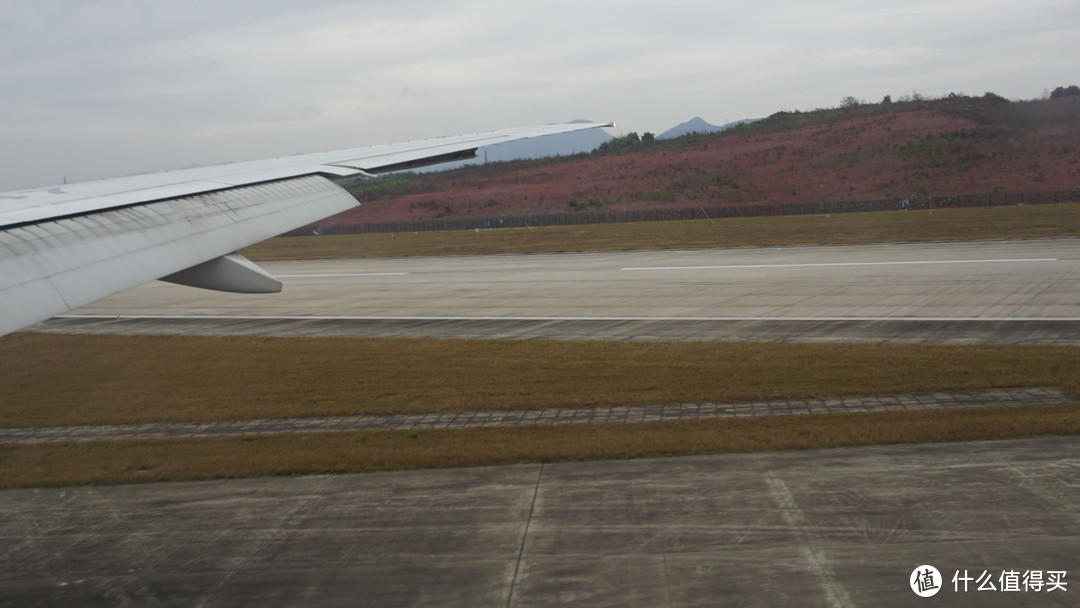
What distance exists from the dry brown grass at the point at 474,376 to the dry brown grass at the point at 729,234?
22780 mm

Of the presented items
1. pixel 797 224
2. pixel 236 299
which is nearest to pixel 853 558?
pixel 236 299

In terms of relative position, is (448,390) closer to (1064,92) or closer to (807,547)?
(807,547)

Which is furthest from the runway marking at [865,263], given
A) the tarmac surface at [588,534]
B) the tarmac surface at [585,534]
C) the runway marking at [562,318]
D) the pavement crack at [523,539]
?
the pavement crack at [523,539]

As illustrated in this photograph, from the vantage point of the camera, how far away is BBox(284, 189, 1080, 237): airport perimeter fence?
177 feet

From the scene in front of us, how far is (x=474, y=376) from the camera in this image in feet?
57.6

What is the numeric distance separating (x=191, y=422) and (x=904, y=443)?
11.8 meters

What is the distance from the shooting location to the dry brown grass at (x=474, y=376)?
1537 centimetres

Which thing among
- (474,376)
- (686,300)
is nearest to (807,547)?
(474,376)

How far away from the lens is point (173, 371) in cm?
1975

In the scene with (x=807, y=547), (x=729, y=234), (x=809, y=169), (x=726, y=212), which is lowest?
(x=807, y=547)

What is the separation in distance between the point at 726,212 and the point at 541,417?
157 feet

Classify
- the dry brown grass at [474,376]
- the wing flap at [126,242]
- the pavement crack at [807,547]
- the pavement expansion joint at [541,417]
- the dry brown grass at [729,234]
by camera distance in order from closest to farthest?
the wing flap at [126,242] < the pavement crack at [807,547] < the pavement expansion joint at [541,417] < the dry brown grass at [474,376] < the dry brown grass at [729,234]

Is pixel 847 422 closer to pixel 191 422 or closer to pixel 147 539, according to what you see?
pixel 147 539

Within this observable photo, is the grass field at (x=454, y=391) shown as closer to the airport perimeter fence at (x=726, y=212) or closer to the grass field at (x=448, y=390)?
the grass field at (x=448, y=390)
